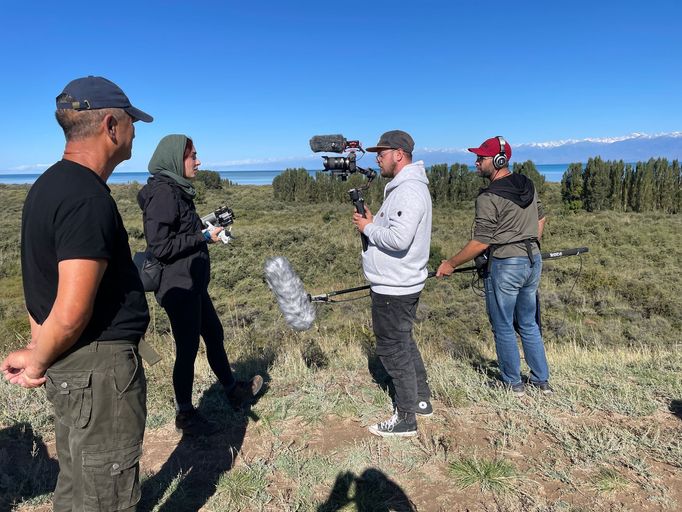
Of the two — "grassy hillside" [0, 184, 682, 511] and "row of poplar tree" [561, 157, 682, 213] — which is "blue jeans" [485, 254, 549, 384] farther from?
"row of poplar tree" [561, 157, 682, 213]

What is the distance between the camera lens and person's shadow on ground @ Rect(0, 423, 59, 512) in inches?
107

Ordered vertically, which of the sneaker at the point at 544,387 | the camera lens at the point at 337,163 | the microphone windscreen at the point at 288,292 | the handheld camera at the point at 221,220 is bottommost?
the sneaker at the point at 544,387

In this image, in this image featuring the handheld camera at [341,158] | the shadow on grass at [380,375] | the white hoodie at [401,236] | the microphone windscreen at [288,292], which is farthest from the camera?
the shadow on grass at [380,375]

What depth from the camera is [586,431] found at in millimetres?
3145

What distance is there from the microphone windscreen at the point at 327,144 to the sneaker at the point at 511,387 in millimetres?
2275

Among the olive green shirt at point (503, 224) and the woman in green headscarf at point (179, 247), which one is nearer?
the woman in green headscarf at point (179, 247)

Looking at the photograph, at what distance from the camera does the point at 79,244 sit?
1.51m

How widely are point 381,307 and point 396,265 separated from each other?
32 cm

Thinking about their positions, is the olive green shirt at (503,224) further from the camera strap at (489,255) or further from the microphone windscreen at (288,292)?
the microphone windscreen at (288,292)

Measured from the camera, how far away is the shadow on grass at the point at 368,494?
8.50 feet

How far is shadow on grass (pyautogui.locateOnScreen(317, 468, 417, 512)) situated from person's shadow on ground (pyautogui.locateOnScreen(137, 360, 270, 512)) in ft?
2.37

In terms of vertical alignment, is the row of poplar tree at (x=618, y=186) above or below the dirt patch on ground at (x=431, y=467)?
above

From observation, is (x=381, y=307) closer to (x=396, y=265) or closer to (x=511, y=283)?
(x=396, y=265)

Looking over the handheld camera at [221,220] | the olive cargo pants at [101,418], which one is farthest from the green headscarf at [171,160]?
the olive cargo pants at [101,418]
